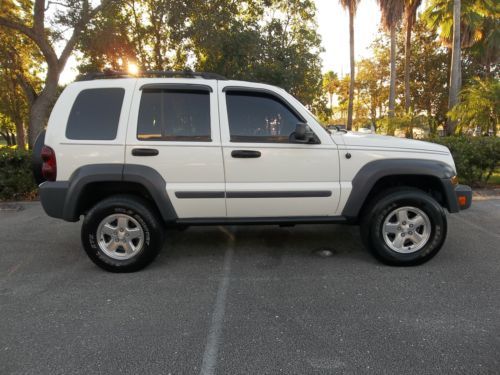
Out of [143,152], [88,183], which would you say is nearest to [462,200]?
[143,152]

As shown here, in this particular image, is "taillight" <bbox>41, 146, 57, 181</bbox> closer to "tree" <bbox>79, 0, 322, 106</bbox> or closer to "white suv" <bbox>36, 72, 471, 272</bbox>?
"white suv" <bbox>36, 72, 471, 272</bbox>

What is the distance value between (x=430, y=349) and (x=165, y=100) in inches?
A: 122

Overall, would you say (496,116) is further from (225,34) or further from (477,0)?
(477,0)

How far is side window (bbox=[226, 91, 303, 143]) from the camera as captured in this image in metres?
3.41

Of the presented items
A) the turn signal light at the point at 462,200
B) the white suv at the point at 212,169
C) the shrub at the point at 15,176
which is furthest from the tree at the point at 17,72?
the turn signal light at the point at 462,200

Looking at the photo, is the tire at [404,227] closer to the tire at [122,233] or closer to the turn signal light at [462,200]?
the turn signal light at [462,200]

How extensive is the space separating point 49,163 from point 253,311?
2.47m

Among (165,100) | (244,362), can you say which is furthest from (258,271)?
(165,100)

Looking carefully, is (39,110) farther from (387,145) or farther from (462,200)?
(462,200)

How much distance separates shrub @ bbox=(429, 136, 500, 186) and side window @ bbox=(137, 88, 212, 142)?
604 centimetres

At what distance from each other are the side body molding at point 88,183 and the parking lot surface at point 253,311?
2.51 ft

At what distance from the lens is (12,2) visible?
14.1 m

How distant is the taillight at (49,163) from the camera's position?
330cm

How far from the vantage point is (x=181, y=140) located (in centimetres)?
335
